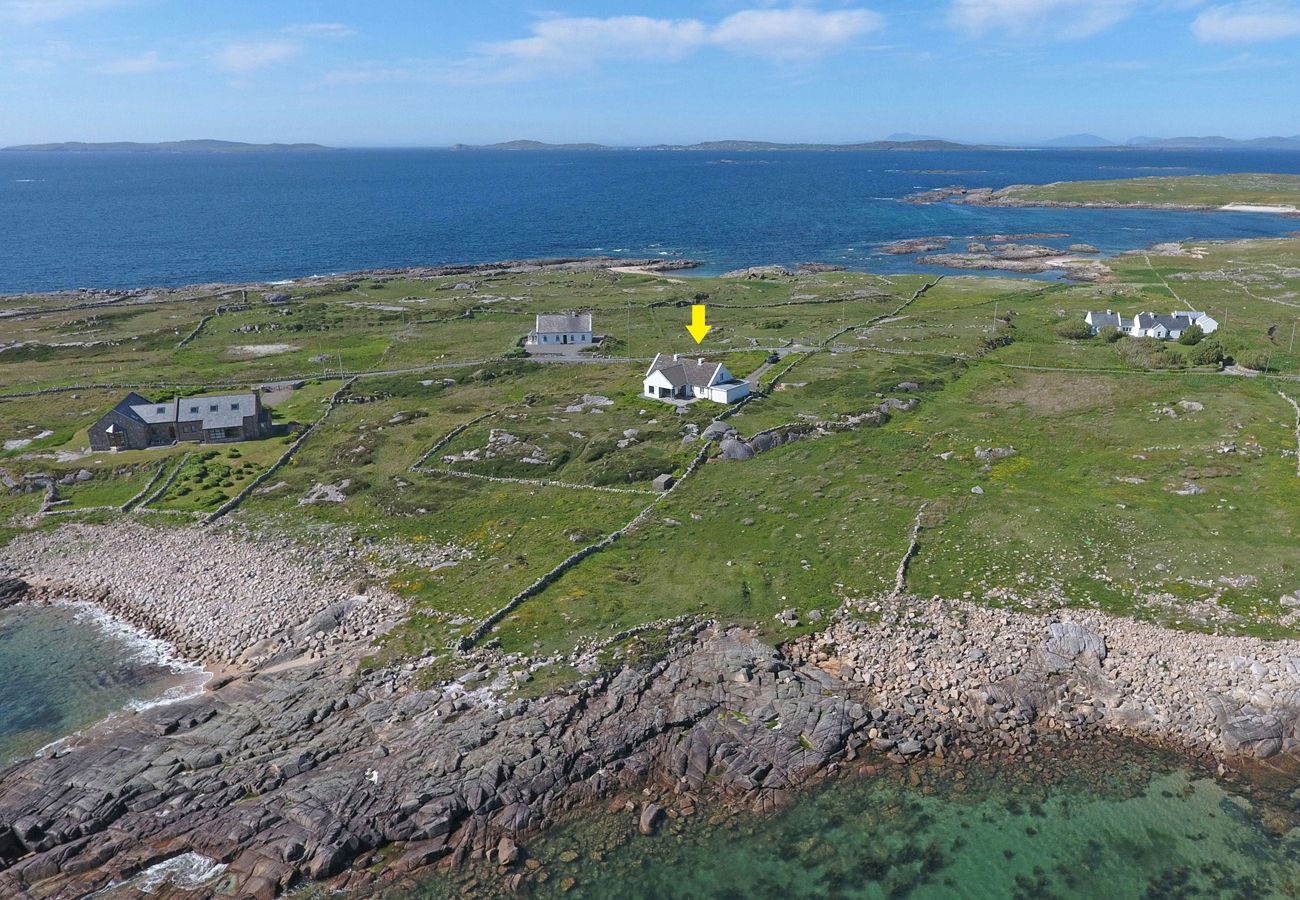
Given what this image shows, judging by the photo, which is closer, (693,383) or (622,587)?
(622,587)

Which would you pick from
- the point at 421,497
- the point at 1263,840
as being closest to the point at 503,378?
the point at 421,497

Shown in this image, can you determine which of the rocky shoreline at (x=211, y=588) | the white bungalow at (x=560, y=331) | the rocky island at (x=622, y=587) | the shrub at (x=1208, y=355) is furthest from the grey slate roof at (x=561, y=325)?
the shrub at (x=1208, y=355)

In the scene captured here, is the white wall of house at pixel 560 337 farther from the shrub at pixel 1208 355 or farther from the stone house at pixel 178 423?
the shrub at pixel 1208 355

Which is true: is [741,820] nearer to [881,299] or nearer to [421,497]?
[421,497]

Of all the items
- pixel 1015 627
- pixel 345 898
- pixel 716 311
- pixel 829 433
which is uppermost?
pixel 716 311

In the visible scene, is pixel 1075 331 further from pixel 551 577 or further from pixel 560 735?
pixel 560 735

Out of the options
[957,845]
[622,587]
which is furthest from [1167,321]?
[957,845]
